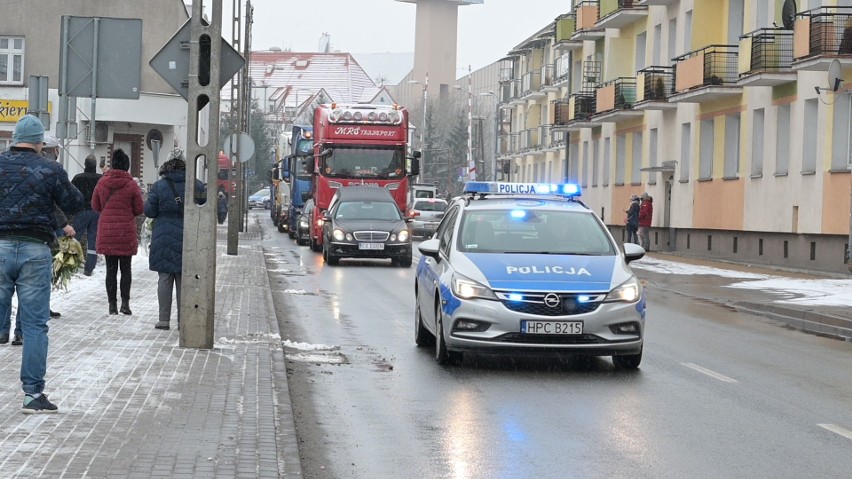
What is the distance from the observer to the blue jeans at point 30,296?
27.4 ft

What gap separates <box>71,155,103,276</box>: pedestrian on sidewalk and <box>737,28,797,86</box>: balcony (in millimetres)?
19844

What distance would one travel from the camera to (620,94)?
52250 millimetres

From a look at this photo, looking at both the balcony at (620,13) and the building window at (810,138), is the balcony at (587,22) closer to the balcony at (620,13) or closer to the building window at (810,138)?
the balcony at (620,13)

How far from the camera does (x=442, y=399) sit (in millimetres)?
10570

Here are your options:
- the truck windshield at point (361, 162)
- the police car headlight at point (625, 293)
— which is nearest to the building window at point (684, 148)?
the truck windshield at point (361, 162)

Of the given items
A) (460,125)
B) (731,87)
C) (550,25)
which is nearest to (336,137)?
(731,87)

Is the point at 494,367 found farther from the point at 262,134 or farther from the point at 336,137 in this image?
the point at 262,134

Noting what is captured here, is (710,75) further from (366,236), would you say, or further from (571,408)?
(571,408)

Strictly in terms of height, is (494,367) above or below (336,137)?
below

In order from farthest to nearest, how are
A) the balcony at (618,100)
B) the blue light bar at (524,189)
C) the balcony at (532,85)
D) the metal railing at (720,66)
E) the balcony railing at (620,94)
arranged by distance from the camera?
the balcony at (532,85)
the balcony railing at (620,94)
the balcony at (618,100)
the metal railing at (720,66)
the blue light bar at (524,189)

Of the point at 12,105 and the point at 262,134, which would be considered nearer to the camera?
the point at 12,105

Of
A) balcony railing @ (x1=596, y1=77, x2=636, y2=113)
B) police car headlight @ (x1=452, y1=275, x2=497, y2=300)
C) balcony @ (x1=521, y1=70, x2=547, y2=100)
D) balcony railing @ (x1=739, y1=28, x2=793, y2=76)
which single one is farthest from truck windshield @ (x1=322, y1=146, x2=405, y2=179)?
balcony @ (x1=521, y1=70, x2=547, y2=100)

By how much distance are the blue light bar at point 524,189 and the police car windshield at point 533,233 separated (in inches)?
34.5

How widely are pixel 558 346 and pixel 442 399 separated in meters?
1.78
